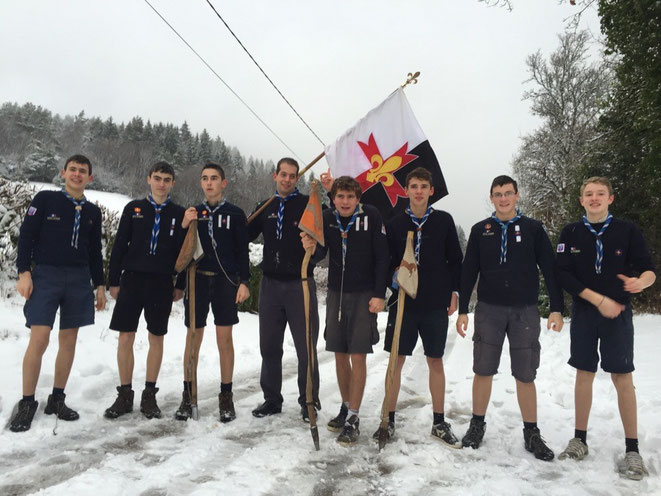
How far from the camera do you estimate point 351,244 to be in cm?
418

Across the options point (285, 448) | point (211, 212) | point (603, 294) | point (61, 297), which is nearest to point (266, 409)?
point (285, 448)

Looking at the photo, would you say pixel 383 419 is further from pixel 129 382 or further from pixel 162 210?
pixel 162 210

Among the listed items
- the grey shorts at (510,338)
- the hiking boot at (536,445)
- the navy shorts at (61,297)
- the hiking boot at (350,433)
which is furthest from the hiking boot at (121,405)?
the hiking boot at (536,445)

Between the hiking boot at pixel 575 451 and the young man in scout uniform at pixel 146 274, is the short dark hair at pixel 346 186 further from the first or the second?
the hiking boot at pixel 575 451

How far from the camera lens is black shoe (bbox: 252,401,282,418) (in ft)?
14.4

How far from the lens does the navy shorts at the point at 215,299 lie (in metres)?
4.51

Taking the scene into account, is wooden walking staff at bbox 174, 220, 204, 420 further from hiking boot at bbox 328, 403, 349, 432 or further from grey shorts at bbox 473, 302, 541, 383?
grey shorts at bbox 473, 302, 541, 383

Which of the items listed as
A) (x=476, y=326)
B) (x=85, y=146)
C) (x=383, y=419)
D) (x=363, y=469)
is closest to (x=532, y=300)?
(x=476, y=326)

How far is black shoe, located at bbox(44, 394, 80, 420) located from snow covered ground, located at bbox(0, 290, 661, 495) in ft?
0.29

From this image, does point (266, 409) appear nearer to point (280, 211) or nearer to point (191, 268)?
point (191, 268)

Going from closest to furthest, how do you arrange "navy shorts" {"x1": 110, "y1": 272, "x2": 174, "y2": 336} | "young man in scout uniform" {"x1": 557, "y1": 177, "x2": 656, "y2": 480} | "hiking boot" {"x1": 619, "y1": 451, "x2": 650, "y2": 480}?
"hiking boot" {"x1": 619, "y1": 451, "x2": 650, "y2": 480}, "young man in scout uniform" {"x1": 557, "y1": 177, "x2": 656, "y2": 480}, "navy shorts" {"x1": 110, "y1": 272, "x2": 174, "y2": 336}

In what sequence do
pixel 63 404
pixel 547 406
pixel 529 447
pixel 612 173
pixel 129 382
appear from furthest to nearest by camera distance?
pixel 612 173
pixel 547 406
pixel 129 382
pixel 63 404
pixel 529 447

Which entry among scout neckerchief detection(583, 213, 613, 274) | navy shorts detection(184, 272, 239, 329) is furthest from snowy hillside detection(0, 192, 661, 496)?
scout neckerchief detection(583, 213, 613, 274)

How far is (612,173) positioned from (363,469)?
11775mm
